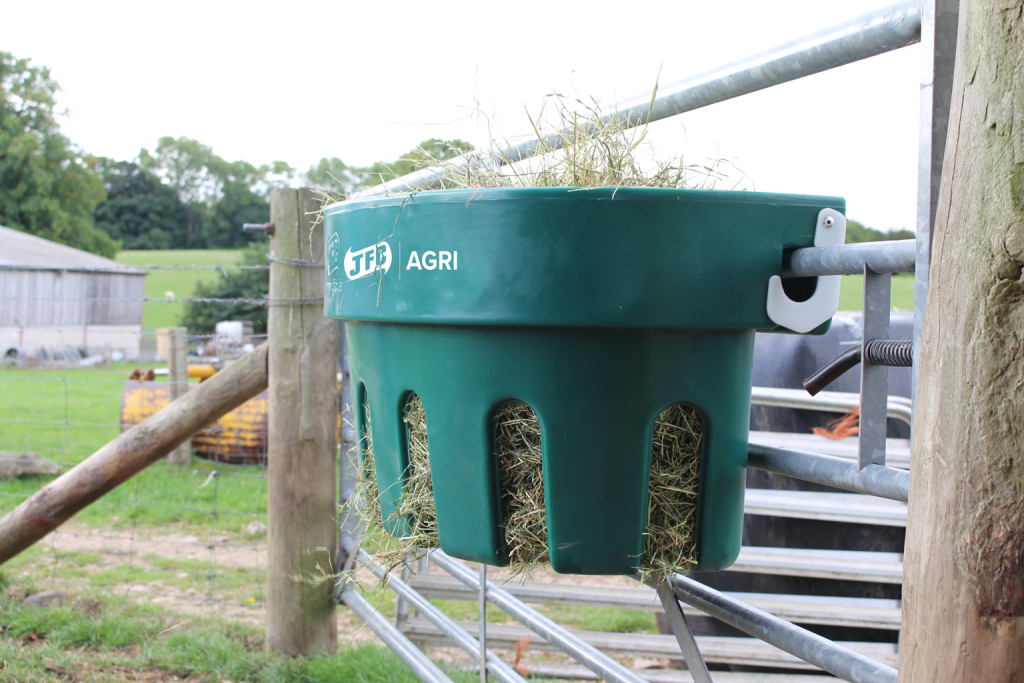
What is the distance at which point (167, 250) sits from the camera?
66375 mm

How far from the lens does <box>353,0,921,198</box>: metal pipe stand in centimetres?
91

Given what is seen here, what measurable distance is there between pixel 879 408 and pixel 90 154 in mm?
55257

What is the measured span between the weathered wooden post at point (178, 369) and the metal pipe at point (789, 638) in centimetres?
620

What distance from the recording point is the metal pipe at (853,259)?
88 cm

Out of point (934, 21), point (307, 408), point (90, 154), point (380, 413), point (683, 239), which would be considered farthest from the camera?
point (90, 154)

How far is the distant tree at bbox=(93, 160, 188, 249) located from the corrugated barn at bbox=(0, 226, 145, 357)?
108 feet

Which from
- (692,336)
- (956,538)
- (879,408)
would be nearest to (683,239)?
(692,336)

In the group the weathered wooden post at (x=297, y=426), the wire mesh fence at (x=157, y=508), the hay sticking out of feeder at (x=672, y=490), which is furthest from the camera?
the wire mesh fence at (x=157, y=508)

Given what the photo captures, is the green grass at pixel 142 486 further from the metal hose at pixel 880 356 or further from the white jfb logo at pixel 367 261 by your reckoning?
the metal hose at pixel 880 356

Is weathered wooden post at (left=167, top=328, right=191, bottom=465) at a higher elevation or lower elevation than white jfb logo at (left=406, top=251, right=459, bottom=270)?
lower

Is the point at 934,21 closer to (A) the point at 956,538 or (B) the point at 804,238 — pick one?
(B) the point at 804,238

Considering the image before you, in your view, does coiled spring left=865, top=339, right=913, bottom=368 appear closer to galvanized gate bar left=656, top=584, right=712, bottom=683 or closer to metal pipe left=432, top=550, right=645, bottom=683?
galvanized gate bar left=656, top=584, right=712, bottom=683

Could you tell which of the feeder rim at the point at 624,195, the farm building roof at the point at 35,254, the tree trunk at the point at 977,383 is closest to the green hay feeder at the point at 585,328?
the feeder rim at the point at 624,195

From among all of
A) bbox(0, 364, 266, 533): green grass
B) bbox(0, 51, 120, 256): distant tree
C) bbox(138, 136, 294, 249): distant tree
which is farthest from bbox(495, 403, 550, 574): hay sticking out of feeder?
bbox(138, 136, 294, 249): distant tree
